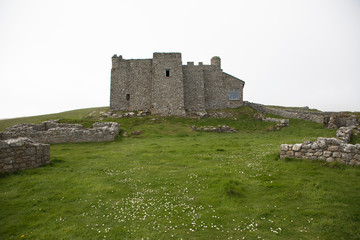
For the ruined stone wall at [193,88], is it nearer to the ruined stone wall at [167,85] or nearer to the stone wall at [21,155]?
the ruined stone wall at [167,85]

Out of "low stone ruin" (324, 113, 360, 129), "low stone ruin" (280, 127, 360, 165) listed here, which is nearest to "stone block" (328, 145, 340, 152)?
"low stone ruin" (280, 127, 360, 165)

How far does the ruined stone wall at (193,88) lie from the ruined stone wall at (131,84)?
7.31 meters

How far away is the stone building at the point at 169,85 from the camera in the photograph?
4053 centimetres

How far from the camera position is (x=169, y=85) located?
1601 inches

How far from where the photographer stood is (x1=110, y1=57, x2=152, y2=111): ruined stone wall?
41.9m

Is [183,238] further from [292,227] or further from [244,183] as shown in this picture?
[244,183]

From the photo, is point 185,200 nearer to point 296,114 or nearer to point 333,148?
point 333,148

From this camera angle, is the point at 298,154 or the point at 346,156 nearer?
the point at 346,156

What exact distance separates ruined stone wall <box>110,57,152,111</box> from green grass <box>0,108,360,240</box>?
27864 millimetres

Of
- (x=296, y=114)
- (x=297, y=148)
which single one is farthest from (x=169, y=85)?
(x=297, y=148)

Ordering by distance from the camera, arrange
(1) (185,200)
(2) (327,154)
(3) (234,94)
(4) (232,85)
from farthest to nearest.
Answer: (3) (234,94) < (4) (232,85) < (2) (327,154) < (1) (185,200)

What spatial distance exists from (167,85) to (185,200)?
33.4 meters

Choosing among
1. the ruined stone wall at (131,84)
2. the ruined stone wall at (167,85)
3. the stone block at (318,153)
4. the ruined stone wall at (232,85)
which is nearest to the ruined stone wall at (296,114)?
the ruined stone wall at (232,85)

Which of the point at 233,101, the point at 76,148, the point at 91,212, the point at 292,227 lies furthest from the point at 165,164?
the point at 233,101
